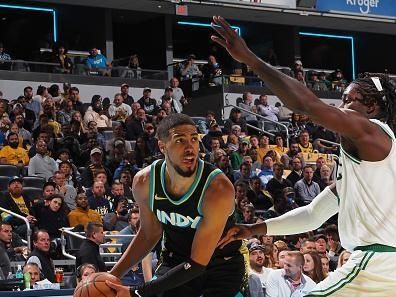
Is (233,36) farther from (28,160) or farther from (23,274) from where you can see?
(28,160)

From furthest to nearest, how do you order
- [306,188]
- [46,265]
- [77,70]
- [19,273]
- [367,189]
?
[77,70]
[306,188]
[46,265]
[19,273]
[367,189]

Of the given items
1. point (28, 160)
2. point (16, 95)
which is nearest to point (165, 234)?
point (28, 160)

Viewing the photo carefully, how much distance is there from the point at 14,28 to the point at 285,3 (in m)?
7.21

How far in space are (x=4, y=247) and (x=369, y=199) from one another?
7.23 meters

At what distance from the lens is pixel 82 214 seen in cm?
1252

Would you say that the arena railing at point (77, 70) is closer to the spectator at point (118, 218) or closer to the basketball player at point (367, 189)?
the spectator at point (118, 218)

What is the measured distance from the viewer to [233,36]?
12.9ft

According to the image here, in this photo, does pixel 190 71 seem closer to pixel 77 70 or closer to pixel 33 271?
pixel 77 70

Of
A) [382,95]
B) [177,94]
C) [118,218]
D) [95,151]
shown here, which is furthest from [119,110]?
[382,95]

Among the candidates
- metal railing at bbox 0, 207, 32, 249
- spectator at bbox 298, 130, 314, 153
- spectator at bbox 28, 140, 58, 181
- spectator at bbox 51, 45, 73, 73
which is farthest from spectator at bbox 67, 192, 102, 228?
spectator at bbox 51, 45, 73, 73

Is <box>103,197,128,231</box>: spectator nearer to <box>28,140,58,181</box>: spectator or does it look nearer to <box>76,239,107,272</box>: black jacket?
<box>28,140,58,181</box>: spectator

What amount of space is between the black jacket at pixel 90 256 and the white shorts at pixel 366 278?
20.4ft

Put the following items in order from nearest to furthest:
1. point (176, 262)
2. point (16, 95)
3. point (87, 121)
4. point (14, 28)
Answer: point (176, 262) → point (87, 121) → point (16, 95) → point (14, 28)

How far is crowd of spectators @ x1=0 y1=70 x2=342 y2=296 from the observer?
11523mm
